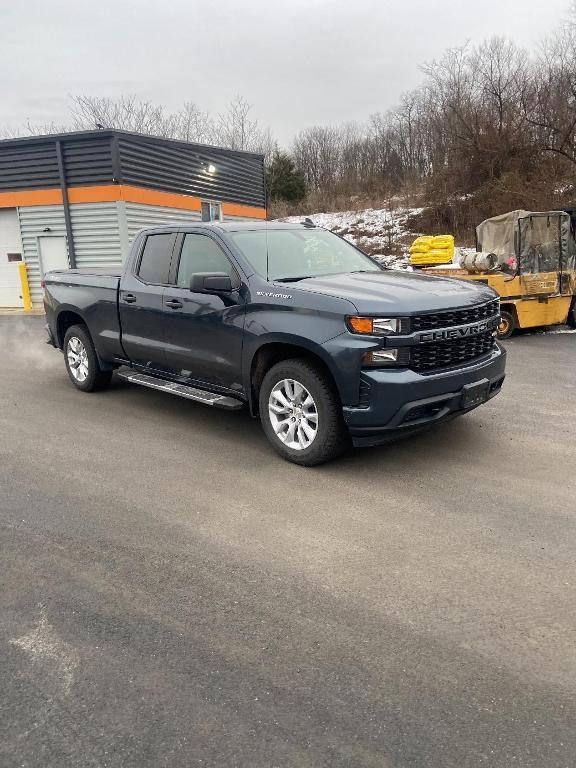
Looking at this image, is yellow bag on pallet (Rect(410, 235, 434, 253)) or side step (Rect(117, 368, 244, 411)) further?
yellow bag on pallet (Rect(410, 235, 434, 253))

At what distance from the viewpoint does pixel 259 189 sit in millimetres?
23922

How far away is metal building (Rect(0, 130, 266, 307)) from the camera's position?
689 inches

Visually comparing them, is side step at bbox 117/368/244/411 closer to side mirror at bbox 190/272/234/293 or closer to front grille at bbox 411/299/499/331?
side mirror at bbox 190/272/234/293

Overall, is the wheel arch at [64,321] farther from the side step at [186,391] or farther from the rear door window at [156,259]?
the rear door window at [156,259]

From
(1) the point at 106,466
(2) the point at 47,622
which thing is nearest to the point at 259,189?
(1) the point at 106,466

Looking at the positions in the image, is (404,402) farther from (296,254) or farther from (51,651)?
(51,651)

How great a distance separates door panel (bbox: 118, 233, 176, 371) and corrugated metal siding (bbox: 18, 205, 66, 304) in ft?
44.9

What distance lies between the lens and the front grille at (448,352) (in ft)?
14.8

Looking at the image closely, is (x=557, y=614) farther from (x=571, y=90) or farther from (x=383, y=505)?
(x=571, y=90)

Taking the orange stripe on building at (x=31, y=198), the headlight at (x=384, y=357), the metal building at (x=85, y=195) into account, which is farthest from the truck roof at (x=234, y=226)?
the orange stripe on building at (x=31, y=198)

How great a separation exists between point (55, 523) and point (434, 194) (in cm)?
3358

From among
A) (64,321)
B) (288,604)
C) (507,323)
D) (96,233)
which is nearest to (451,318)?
(288,604)

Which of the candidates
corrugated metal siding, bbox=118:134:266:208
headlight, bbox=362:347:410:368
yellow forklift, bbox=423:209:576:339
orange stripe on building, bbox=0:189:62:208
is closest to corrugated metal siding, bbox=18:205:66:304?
orange stripe on building, bbox=0:189:62:208

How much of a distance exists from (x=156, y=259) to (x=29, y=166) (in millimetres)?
14681
